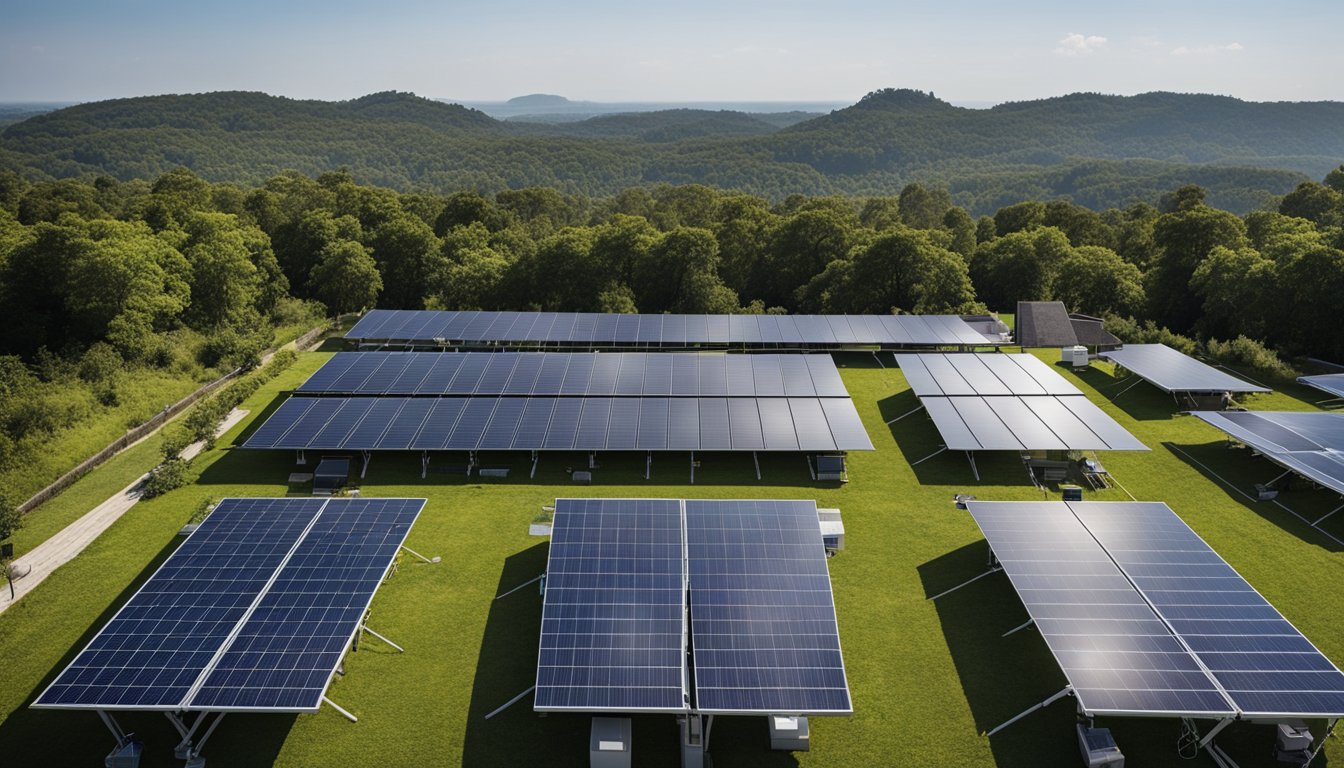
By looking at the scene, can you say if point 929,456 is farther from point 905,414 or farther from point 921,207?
point 921,207

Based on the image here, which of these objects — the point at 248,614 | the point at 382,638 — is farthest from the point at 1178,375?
the point at 248,614

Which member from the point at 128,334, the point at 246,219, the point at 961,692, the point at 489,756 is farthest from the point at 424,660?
the point at 246,219

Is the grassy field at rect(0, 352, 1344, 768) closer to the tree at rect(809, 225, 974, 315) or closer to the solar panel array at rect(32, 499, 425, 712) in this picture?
the solar panel array at rect(32, 499, 425, 712)

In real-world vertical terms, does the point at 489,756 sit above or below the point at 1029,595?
below

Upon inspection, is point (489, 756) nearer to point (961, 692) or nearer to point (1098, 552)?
point (961, 692)

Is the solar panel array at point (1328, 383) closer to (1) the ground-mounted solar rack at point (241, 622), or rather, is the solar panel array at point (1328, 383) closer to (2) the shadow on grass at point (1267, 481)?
(2) the shadow on grass at point (1267, 481)

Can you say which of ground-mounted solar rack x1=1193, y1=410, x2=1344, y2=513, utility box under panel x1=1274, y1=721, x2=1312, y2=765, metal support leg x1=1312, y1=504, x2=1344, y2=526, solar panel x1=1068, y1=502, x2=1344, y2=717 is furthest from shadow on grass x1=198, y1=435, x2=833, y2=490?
metal support leg x1=1312, y1=504, x2=1344, y2=526
